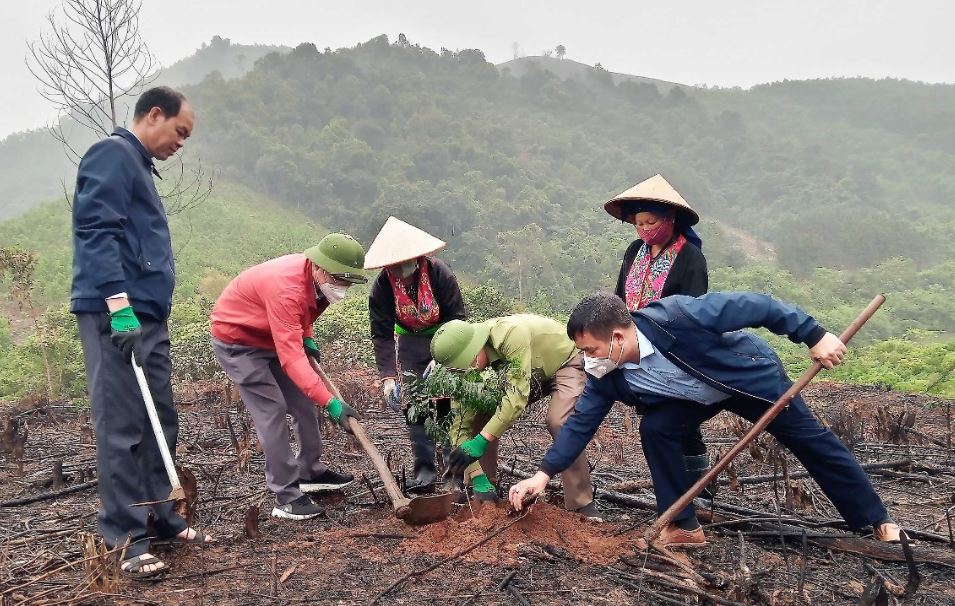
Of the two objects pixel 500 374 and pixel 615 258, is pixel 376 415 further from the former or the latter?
pixel 615 258

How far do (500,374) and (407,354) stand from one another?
1.03m

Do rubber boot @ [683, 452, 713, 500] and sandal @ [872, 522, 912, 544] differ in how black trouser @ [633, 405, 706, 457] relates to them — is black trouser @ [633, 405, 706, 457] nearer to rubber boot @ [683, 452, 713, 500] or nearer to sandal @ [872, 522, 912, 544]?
rubber boot @ [683, 452, 713, 500]

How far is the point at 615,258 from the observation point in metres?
28.8

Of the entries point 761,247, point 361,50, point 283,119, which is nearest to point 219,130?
point 283,119

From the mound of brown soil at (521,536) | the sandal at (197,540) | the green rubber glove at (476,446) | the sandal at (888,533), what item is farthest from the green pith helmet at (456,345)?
the sandal at (888,533)

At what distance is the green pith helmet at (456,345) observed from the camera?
3.55 metres

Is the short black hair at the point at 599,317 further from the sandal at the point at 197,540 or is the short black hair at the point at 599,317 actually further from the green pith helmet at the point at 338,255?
the sandal at the point at 197,540

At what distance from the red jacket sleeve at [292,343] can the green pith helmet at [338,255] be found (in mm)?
246

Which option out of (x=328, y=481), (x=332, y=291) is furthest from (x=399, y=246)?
(x=328, y=481)

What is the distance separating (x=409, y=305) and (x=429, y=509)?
4.25ft

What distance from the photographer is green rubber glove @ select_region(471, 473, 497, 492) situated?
382 centimetres

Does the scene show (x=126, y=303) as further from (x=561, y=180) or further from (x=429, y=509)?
(x=561, y=180)

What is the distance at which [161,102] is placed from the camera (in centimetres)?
317

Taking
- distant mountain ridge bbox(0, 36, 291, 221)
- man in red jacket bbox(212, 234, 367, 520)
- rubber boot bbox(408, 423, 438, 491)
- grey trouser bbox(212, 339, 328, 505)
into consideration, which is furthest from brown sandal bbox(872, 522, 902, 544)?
distant mountain ridge bbox(0, 36, 291, 221)
